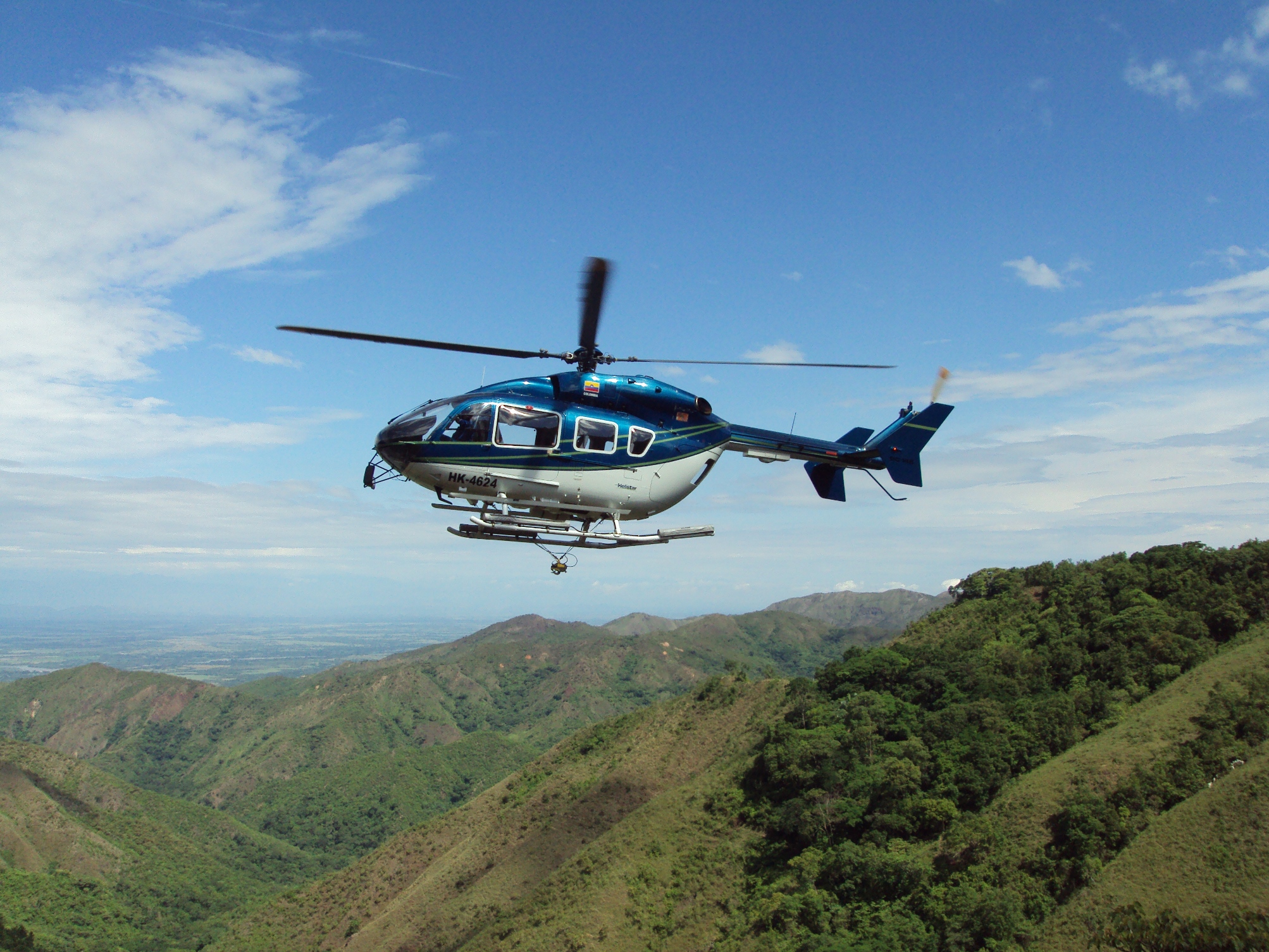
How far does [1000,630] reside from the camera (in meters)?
64.1

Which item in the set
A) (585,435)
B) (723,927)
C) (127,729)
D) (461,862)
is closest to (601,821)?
(461,862)

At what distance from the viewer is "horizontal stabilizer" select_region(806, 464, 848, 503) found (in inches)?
947

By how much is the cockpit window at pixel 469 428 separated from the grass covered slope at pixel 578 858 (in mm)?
31461

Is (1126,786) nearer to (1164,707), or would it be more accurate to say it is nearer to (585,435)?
(1164,707)

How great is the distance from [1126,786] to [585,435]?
33736 millimetres

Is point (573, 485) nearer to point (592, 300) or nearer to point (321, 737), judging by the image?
point (592, 300)

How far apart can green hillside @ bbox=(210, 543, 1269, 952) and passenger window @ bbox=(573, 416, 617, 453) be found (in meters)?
25.5

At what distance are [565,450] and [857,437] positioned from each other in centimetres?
1079

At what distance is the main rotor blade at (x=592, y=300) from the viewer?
14.5m

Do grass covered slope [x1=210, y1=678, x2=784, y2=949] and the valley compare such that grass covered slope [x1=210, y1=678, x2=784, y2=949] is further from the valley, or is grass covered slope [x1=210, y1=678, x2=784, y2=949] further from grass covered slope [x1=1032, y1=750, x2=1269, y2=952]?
grass covered slope [x1=1032, y1=750, x2=1269, y2=952]

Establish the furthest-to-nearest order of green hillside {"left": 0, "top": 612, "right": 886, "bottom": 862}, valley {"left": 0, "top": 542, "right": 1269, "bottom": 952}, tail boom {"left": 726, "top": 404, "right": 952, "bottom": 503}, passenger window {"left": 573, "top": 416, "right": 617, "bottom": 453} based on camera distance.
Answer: green hillside {"left": 0, "top": 612, "right": 886, "bottom": 862}, valley {"left": 0, "top": 542, "right": 1269, "bottom": 952}, tail boom {"left": 726, "top": 404, "right": 952, "bottom": 503}, passenger window {"left": 573, "top": 416, "right": 617, "bottom": 453}

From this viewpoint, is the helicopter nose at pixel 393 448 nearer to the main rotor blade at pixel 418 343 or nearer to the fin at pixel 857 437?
the main rotor blade at pixel 418 343

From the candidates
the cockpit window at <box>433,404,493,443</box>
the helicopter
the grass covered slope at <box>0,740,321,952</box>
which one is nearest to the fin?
the helicopter

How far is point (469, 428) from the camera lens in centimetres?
1819
